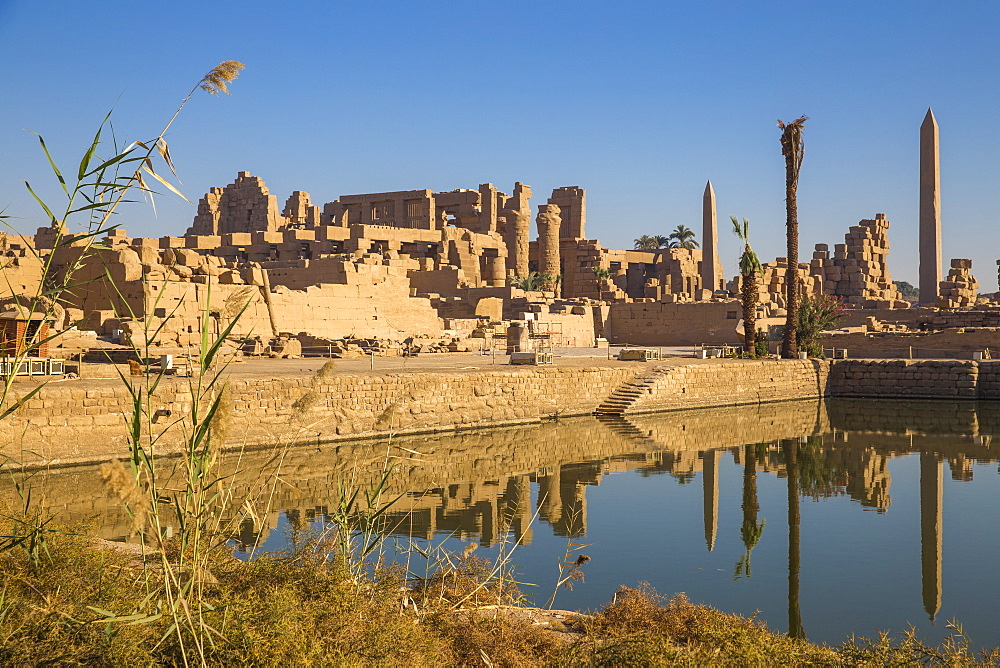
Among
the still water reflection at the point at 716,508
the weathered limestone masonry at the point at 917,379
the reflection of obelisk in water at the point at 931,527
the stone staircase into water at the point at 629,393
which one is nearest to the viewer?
the still water reflection at the point at 716,508

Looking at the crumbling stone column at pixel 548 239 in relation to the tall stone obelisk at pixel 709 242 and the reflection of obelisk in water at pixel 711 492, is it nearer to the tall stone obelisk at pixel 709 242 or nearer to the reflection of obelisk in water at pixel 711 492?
the tall stone obelisk at pixel 709 242

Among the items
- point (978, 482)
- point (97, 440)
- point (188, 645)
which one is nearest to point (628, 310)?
point (978, 482)

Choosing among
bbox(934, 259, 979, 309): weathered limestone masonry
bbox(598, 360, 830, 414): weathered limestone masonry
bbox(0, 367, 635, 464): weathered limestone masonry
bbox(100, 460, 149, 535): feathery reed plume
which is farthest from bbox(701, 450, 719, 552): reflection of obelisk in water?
bbox(934, 259, 979, 309): weathered limestone masonry

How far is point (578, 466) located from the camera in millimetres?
15039

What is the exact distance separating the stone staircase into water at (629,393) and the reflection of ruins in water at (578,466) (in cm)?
51

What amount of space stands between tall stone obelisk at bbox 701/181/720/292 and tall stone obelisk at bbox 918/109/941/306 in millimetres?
11199

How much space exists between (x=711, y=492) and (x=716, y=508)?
3.67 feet

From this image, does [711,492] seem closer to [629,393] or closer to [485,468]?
[485,468]

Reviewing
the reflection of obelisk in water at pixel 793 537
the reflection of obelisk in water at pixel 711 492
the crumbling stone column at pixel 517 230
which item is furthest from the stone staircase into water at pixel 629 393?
the crumbling stone column at pixel 517 230

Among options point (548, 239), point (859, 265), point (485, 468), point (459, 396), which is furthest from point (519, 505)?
point (859, 265)

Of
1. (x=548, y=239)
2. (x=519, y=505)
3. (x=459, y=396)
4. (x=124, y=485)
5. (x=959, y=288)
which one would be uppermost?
(x=548, y=239)

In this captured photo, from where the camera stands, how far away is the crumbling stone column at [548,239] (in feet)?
163

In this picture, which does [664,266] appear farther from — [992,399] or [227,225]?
[992,399]

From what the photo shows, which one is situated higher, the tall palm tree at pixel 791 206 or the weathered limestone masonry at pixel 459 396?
the tall palm tree at pixel 791 206
